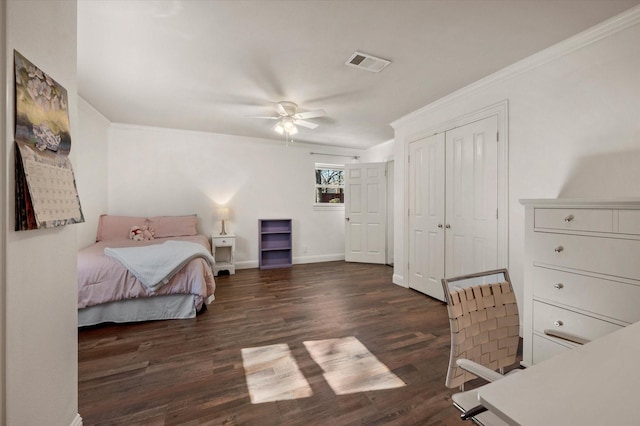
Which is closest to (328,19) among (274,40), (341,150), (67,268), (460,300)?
(274,40)

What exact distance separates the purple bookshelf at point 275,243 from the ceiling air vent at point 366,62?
3.42 meters

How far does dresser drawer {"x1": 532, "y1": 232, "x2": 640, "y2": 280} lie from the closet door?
0.90m

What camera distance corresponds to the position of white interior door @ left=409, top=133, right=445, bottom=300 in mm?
3250

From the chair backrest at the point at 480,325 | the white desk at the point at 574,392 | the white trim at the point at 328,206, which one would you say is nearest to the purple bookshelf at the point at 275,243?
the white trim at the point at 328,206

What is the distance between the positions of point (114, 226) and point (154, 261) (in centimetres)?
193

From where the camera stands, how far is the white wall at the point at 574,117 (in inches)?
70.0

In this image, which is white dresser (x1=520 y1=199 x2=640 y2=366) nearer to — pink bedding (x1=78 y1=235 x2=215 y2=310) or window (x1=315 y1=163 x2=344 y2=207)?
pink bedding (x1=78 y1=235 x2=215 y2=310)

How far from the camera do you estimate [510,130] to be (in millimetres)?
2463

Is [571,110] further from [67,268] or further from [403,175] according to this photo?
[67,268]

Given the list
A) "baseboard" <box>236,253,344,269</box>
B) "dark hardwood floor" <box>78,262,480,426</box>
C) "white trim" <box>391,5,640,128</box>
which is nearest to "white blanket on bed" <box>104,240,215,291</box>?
"dark hardwood floor" <box>78,262,480,426</box>

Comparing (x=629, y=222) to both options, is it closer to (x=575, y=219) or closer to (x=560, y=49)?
(x=575, y=219)

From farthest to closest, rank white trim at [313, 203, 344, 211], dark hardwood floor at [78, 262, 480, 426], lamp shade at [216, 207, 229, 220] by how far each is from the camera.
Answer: white trim at [313, 203, 344, 211] < lamp shade at [216, 207, 229, 220] < dark hardwood floor at [78, 262, 480, 426]

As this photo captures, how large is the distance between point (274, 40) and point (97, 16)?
4.05ft

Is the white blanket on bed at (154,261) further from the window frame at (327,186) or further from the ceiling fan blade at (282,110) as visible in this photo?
the window frame at (327,186)
